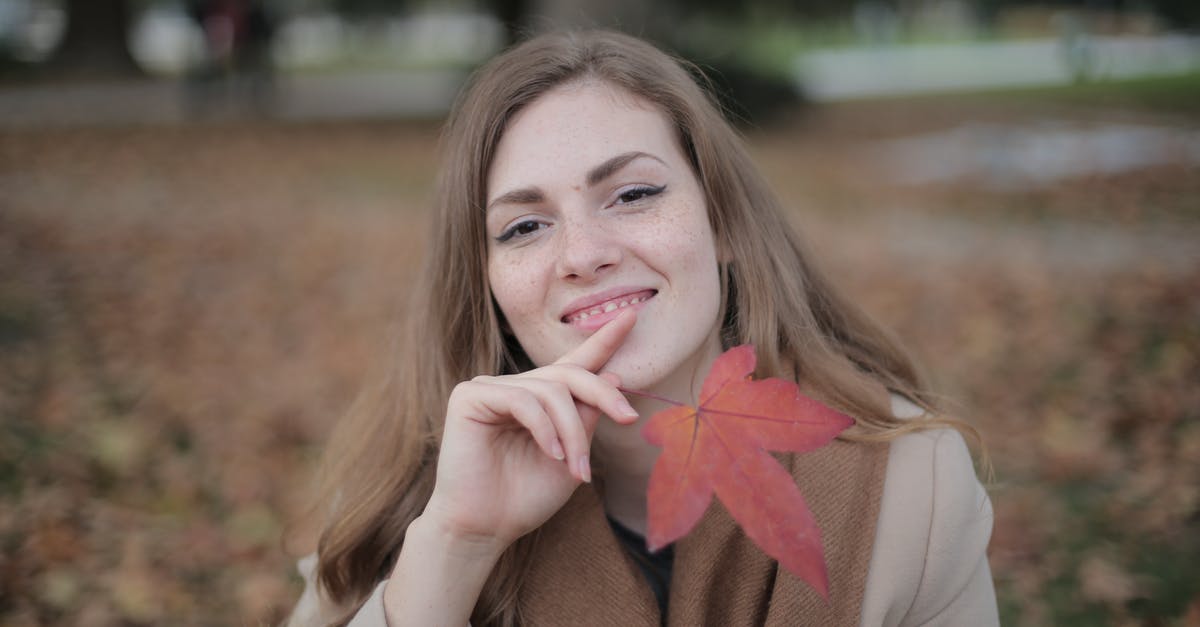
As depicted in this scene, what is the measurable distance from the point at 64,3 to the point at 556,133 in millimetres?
22131

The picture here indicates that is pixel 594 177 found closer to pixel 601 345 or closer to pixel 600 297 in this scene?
pixel 600 297

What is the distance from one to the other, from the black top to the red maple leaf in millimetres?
910

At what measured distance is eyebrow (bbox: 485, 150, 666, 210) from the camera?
1762 millimetres

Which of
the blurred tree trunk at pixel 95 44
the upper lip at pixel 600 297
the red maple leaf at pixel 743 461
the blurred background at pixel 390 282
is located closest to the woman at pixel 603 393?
the upper lip at pixel 600 297

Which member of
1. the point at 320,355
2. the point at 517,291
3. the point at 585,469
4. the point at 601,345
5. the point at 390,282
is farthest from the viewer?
the point at 390,282

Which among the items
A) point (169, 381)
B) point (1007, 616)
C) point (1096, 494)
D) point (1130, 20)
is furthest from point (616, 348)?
point (1130, 20)

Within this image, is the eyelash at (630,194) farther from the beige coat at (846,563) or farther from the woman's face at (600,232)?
the beige coat at (846,563)

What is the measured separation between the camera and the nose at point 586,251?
1682 millimetres

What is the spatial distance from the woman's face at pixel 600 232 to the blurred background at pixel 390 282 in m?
0.78

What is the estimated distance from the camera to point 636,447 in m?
1.98

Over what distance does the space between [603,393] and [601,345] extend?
129 millimetres

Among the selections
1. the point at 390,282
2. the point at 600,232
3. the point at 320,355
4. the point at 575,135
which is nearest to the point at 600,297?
the point at 600,232

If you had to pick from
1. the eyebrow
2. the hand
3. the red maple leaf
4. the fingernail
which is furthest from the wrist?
the eyebrow

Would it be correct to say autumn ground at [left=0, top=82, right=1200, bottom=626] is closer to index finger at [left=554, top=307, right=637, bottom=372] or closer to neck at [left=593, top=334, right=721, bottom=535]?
neck at [left=593, top=334, right=721, bottom=535]
